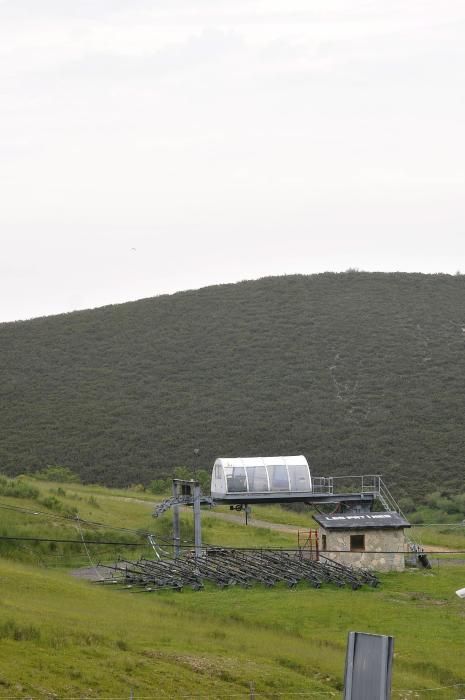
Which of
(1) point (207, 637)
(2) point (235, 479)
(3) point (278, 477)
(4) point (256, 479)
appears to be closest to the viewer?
(1) point (207, 637)

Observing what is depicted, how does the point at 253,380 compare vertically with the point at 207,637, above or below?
above

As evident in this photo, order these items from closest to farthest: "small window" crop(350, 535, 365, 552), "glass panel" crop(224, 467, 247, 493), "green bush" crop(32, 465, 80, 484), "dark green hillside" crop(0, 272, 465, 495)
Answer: "small window" crop(350, 535, 365, 552)
"glass panel" crop(224, 467, 247, 493)
"green bush" crop(32, 465, 80, 484)
"dark green hillside" crop(0, 272, 465, 495)

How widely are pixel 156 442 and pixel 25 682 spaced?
61.6 metres

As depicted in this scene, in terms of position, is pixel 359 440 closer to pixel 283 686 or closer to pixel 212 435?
pixel 212 435

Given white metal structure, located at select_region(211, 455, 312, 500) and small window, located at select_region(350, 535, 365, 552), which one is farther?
white metal structure, located at select_region(211, 455, 312, 500)

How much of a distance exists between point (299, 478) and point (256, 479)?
5.82 ft

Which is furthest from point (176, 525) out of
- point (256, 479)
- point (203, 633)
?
point (203, 633)

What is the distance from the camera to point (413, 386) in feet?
308

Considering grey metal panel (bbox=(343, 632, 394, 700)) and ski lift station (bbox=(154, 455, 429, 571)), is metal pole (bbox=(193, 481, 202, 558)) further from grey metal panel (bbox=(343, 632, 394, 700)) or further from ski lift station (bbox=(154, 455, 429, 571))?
grey metal panel (bbox=(343, 632, 394, 700))

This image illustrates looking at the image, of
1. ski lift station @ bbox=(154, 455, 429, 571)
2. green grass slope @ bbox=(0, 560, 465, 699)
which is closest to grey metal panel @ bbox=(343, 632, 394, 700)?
green grass slope @ bbox=(0, 560, 465, 699)

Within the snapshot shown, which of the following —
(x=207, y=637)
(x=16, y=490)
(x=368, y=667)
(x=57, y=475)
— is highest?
(x=57, y=475)

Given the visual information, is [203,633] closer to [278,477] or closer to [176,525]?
[176,525]

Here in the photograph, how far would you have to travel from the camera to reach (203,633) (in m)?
31.1

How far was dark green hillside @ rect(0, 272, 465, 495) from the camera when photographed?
8106 cm
